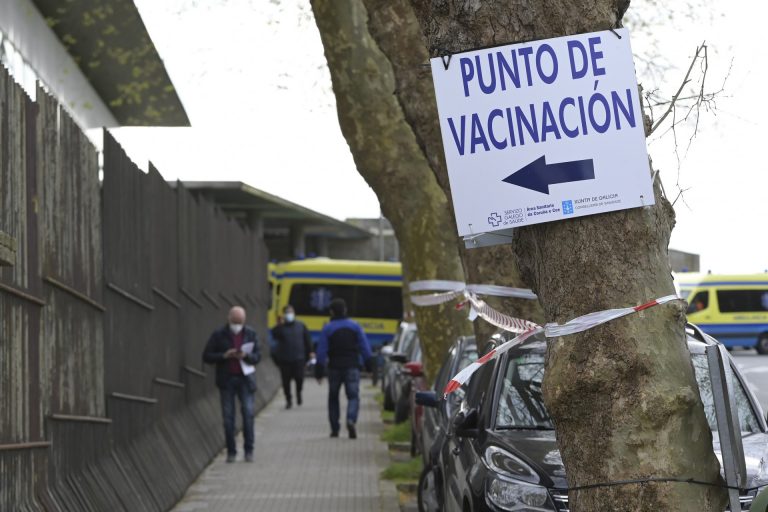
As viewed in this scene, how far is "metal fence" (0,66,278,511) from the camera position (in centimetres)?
782

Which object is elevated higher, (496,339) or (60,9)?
(60,9)

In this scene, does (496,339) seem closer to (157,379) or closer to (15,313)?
(15,313)

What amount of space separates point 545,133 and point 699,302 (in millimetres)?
42415

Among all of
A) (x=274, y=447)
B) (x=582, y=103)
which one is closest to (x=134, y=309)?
(x=274, y=447)

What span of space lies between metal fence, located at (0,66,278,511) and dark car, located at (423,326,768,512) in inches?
91.6

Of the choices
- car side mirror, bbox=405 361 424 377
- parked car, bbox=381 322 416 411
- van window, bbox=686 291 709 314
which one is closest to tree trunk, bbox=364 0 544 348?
car side mirror, bbox=405 361 424 377

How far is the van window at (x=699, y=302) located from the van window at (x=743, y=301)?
39 centimetres

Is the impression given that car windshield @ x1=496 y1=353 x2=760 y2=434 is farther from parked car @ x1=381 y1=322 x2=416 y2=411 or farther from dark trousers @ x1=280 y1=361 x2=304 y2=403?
dark trousers @ x1=280 y1=361 x2=304 y2=403

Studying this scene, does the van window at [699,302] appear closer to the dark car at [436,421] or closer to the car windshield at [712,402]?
the dark car at [436,421]

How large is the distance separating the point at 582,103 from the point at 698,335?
12.3 feet

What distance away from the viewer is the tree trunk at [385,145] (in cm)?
1600

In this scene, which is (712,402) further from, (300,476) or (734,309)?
(734,309)

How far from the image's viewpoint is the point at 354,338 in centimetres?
1989

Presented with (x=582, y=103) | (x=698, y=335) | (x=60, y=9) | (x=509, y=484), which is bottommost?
(x=509, y=484)
